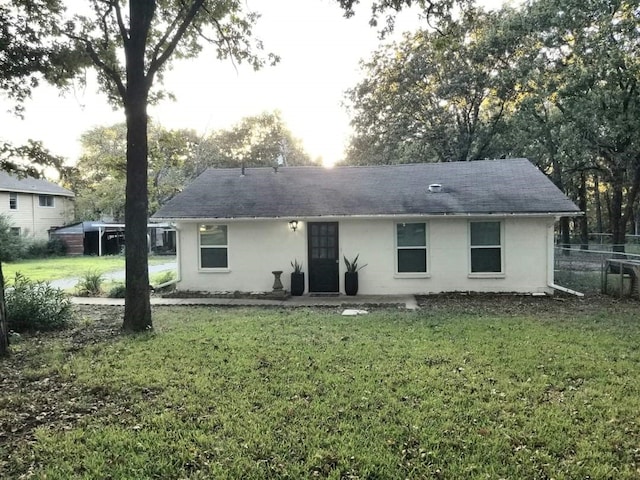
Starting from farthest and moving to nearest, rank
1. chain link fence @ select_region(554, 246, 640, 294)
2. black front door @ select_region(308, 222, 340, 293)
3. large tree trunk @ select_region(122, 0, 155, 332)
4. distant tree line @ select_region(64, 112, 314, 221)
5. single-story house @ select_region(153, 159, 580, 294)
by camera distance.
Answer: distant tree line @ select_region(64, 112, 314, 221) < chain link fence @ select_region(554, 246, 640, 294) < black front door @ select_region(308, 222, 340, 293) < single-story house @ select_region(153, 159, 580, 294) < large tree trunk @ select_region(122, 0, 155, 332)

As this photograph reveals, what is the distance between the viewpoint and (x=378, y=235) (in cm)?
1233

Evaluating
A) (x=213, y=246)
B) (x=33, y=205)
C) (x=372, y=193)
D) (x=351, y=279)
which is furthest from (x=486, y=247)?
(x=33, y=205)

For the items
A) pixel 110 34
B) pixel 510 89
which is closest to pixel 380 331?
pixel 110 34

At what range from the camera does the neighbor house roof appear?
2986 cm

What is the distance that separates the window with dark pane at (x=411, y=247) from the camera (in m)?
Answer: 12.3

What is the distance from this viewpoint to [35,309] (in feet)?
26.7

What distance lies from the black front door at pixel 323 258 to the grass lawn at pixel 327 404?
484 centimetres

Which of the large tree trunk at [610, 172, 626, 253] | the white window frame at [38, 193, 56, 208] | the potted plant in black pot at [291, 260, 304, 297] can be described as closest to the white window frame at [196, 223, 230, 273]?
the potted plant in black pot at [291, 260, 304, 297]

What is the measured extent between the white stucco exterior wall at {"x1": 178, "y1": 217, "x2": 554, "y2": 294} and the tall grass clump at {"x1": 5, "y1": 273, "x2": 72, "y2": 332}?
4.58 meters

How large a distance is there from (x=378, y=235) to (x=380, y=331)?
5044mm

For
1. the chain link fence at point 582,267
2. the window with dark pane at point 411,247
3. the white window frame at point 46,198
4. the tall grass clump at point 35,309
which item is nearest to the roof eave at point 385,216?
the window with dark pane at point 411,247

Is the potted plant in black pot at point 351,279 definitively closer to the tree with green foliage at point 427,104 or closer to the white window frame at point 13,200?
the tree with green foliage at point 427,104

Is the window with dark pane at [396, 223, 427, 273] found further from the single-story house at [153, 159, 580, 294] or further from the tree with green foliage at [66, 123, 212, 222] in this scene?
the tree with green foliage at [66, 123, 212, 222]

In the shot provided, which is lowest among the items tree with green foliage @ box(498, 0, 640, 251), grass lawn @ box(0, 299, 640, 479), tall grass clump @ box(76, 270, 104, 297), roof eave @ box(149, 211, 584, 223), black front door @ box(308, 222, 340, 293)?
grass lawn @ box(0, 299, 640, 479)
